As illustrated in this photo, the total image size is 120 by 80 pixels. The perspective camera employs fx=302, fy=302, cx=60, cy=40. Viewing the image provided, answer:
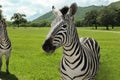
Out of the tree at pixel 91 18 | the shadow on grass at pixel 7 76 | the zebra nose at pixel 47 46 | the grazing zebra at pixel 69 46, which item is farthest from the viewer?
the tree at pixel 91 18

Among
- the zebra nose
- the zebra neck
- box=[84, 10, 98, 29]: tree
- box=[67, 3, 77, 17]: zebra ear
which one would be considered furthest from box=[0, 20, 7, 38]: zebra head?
box=[84, 10, 98, 29]: tree

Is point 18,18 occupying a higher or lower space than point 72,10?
lower

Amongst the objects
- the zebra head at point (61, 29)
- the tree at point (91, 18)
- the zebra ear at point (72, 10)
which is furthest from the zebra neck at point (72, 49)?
the tree at point (91, 18)

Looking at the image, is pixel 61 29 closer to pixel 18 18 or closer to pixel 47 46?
pixel 47 46

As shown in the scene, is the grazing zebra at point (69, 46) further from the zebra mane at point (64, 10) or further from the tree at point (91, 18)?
the tree at point (91, 18)

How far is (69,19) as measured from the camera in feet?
20.4

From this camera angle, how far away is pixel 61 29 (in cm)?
605

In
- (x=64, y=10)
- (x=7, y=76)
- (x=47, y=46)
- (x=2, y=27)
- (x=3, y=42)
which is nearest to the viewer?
(x=47, y=46)

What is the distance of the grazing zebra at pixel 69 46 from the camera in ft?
19.4

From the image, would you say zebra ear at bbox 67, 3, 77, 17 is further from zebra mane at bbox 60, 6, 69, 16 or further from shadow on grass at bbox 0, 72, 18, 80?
shadow on grass at bbox 0, 72, 18, 80

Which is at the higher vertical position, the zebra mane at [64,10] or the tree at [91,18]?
the zebra mane at [64,10]

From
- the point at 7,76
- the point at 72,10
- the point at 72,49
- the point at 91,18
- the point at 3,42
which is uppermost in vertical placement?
the point at 72,10

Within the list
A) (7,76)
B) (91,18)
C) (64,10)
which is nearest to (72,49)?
(64,10)

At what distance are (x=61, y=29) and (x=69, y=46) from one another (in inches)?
19.8
